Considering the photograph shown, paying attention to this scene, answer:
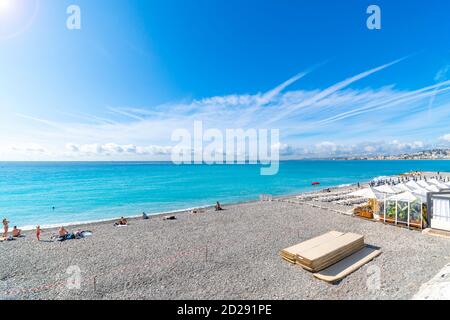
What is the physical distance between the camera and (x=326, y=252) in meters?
8.24

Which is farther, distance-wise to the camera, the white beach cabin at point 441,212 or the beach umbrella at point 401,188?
the beach umbrella at point 401,188

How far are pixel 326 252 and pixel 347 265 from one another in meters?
0.88

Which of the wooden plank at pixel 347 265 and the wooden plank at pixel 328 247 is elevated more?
the wooden plank at pixel 328 247

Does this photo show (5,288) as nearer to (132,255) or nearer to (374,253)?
(132,255)

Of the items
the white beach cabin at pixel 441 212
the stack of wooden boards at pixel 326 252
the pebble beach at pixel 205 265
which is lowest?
the pebble beach at pixel 205 265

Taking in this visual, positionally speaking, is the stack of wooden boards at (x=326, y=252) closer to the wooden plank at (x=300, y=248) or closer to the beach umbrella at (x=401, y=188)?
the wooden plank at (x=300, y=248)

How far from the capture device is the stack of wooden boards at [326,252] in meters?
7.91

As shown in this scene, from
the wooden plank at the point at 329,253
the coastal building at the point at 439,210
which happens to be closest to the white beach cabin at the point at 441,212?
the coastal building at the point at 439,210

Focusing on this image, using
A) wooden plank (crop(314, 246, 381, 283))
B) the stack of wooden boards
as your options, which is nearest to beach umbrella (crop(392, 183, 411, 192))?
wooden plank (crop(314, 246, 381, 283))

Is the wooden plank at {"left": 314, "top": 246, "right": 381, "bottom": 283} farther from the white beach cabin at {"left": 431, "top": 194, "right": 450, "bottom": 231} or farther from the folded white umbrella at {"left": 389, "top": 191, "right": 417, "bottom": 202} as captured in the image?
the folded white umbrella at {"left": 389, "top": 191, "right": 417, "bottom": 202}

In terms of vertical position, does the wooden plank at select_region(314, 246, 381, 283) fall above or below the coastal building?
below

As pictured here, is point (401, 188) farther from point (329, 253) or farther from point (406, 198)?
point (329, 253)

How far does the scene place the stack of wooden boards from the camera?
7906mm

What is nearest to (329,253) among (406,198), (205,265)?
(205,265)
